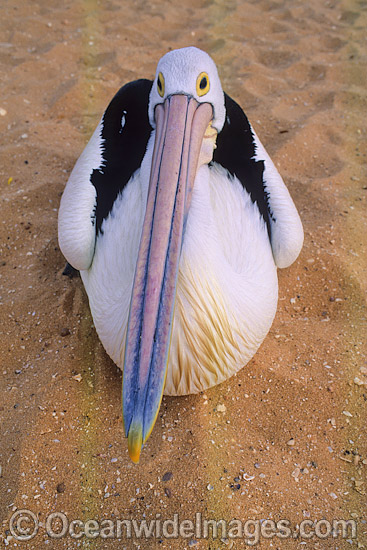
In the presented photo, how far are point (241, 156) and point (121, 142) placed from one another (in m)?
0.55

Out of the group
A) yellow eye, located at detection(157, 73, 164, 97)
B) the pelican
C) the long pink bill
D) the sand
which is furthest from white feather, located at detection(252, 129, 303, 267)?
yellow eye, located at detection(157, 73, 164, 97)

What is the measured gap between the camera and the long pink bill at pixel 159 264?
3.89 ft

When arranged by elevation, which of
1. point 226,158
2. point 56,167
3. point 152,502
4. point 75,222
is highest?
point 226,158

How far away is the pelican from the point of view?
127 centimetres

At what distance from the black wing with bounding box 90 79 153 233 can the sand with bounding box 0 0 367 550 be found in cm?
52

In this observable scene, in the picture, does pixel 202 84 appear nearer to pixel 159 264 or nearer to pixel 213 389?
pixel 159 264

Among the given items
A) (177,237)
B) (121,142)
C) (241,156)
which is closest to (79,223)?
(121,142)

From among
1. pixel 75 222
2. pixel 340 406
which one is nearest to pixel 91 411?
pixel 75 222

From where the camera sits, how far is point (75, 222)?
1806 millimetres

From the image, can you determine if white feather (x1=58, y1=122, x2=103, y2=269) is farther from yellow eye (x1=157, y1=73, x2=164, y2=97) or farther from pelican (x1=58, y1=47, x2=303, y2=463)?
yellow eye (x1=157, y1=73, x2=164, y2=97)

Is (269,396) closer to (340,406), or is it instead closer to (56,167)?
(340,406)

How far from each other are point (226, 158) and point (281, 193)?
0.29 metres

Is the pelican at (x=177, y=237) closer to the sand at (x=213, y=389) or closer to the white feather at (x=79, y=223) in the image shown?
the white feather at (x=79, y=223)

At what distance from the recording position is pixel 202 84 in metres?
1.60
